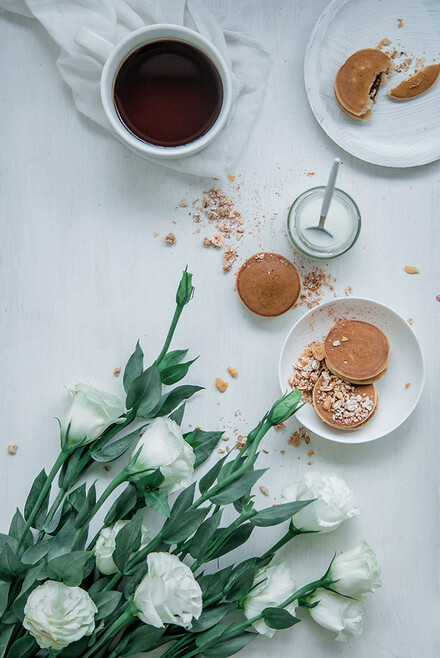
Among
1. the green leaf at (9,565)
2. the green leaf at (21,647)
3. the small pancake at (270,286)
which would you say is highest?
the small pancake at (270,286)

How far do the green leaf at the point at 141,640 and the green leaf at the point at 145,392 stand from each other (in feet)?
0.91

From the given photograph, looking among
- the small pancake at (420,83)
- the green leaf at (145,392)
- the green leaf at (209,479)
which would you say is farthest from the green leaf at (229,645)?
the small pancake at (420,83)

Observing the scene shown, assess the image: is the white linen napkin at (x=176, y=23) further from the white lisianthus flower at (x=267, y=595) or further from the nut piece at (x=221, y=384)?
the white lisianthus flower at (x=267, y=595)

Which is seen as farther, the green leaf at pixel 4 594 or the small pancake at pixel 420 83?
the small pancake at pixel 420 83

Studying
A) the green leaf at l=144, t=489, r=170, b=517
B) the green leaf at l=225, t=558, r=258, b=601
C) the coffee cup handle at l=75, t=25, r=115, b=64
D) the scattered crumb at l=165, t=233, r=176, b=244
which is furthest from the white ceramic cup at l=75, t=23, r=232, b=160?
the green leaf at l=225, t=558, r=258, b=601

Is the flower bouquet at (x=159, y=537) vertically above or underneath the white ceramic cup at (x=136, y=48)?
underneath

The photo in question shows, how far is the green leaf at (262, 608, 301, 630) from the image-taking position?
79 centimetres

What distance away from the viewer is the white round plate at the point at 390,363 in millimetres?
889

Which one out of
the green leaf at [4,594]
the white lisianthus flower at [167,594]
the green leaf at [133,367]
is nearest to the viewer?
the white lisianthus flower at [167,594]

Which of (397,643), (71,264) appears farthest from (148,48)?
(397,643)

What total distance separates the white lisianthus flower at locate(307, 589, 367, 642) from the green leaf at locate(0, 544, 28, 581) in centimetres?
39

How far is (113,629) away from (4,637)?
154mm

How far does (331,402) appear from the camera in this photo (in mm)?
879

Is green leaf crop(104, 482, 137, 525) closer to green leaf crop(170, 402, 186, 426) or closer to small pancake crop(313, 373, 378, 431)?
green leaf crop(170, 402, 186, 426)
